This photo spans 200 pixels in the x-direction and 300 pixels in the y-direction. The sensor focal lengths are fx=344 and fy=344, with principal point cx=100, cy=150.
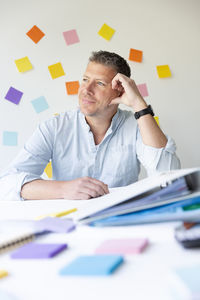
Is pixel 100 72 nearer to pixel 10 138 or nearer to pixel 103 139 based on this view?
pixel 103 139

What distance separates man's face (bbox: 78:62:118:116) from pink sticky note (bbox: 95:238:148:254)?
3.71 ft

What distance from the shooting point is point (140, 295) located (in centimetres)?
30

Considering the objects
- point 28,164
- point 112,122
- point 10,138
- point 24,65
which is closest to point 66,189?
point 28,164

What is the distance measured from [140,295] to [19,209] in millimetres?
628

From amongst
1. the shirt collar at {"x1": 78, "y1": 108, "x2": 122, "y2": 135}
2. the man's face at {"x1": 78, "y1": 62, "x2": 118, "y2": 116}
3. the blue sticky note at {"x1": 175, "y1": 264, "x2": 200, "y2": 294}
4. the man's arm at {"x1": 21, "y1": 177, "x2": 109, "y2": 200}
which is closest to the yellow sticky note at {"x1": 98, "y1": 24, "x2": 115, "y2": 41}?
the man's face at {"x1": 78, "y1": 62, "x2": 118, "y2": 116}

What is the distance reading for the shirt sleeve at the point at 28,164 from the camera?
116cm

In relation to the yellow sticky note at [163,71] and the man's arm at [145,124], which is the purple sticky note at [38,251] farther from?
the yellow sticky note at [163,71]

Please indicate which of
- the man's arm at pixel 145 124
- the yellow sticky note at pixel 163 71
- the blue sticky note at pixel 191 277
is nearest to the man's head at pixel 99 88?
the man's arm at pixel 145 124

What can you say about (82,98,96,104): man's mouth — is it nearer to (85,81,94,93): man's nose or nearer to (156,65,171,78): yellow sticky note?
(85,81,94,93): man's nose

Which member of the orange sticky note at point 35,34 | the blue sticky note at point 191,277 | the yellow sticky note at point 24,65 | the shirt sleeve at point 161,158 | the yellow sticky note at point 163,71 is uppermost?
the orange sticky note at point 35,34

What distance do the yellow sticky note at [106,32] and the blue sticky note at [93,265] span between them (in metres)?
2.21

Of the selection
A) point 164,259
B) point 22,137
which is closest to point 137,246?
point 164,259

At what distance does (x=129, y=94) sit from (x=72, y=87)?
977mm

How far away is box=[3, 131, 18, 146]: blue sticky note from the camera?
2.35 m
